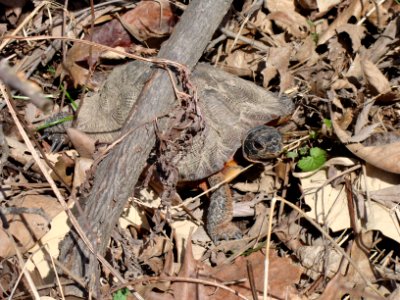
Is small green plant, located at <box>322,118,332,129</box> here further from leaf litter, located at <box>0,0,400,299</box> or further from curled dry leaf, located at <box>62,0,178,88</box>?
curled dry leaf, located at <box>62,0,178,88</box>

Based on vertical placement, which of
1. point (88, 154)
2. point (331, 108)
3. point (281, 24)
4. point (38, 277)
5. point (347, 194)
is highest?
point (281, 24)

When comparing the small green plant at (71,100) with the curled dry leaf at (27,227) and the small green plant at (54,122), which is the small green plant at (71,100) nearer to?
the small green plant at (54,122)

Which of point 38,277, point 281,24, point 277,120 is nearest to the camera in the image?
point 38,277

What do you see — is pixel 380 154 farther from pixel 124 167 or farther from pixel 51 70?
pixel 51 70

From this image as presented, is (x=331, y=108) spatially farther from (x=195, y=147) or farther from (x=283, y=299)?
(x=283, y=299)

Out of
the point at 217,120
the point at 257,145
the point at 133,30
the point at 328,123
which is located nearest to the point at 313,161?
the point at 328,123

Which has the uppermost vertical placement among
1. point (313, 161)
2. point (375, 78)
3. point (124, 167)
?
point (375, 78)

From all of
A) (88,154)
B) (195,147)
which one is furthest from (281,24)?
(88,154)
